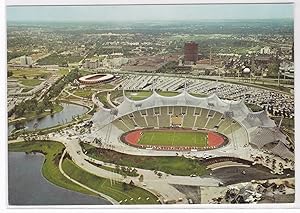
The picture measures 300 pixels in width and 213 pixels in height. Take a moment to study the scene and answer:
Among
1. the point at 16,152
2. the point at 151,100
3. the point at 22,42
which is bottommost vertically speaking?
the point at 16,152

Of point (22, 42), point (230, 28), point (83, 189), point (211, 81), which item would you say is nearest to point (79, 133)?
point (83, 189)

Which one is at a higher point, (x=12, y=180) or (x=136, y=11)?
(x=136, y=11)

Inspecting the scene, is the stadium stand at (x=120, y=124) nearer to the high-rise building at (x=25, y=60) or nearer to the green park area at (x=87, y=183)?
the green park area at (x=87, y=183)

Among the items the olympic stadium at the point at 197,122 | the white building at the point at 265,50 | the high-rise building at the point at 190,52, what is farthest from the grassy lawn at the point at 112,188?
the white building at the point at 265,50

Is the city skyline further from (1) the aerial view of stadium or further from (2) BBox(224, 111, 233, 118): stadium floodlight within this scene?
(2) BBox(224, 111, 233, 118): stadium floodlight

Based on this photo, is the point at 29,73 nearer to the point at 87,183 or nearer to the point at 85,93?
the point at 85,93

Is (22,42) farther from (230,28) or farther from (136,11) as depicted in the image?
(230,28)
